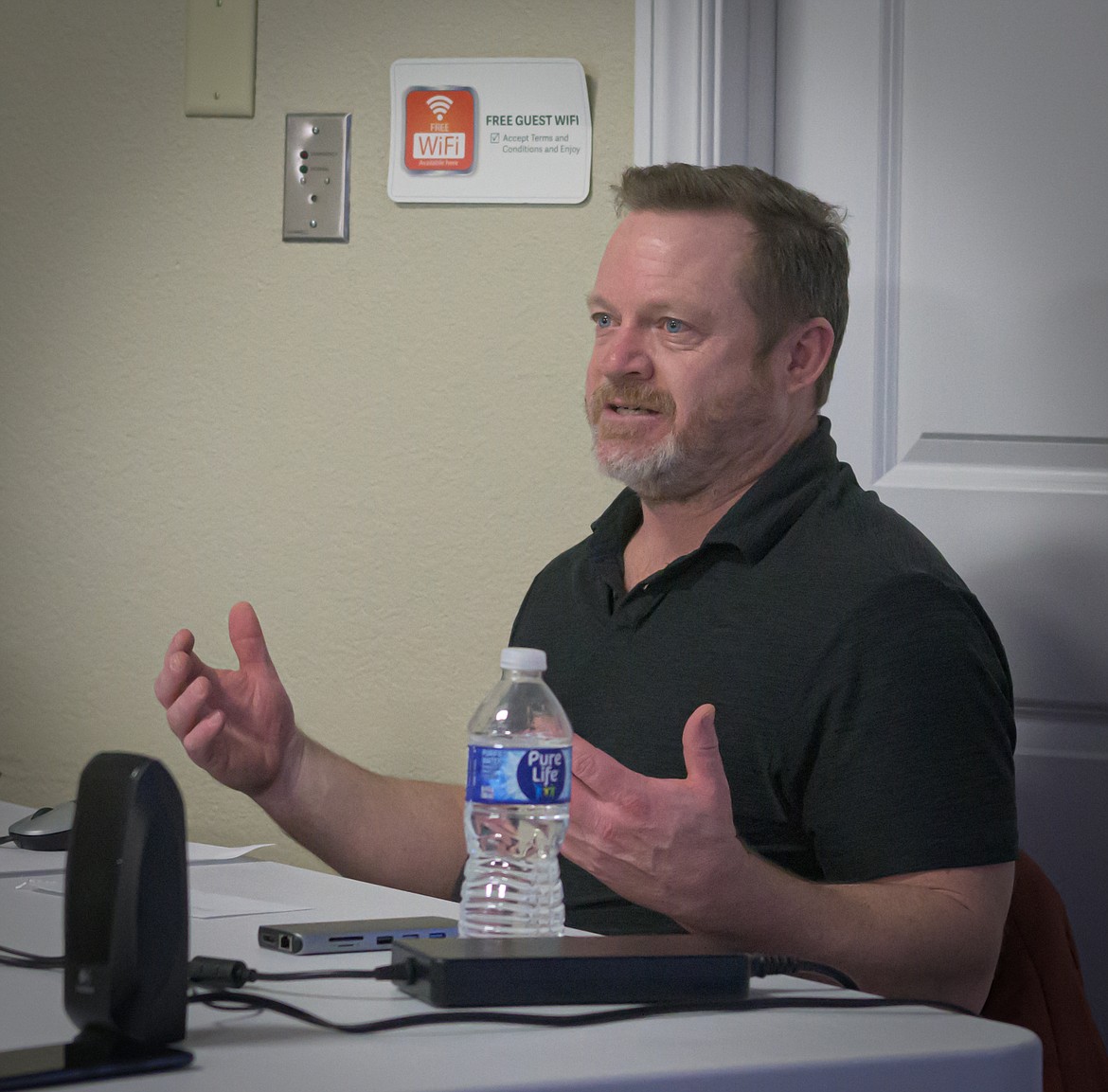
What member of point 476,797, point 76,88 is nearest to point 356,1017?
point 476,797

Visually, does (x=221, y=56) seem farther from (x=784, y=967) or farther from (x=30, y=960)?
(x=784, y=967)

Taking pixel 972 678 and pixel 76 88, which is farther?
pixel 76 88

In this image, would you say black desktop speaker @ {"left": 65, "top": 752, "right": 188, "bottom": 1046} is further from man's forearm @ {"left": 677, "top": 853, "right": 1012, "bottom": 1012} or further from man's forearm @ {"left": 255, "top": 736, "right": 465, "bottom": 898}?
man's forearm @ {"left": 255, "top": 736, "right": 465, "bottom": 898}

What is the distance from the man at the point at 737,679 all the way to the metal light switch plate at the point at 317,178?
0.44m

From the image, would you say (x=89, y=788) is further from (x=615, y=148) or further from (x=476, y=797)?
(x=615, y=148)

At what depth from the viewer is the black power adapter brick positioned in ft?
2.78

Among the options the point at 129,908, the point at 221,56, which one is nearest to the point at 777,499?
the point at 129,908

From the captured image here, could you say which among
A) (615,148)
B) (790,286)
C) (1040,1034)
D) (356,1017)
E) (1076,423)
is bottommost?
(1040,1034)

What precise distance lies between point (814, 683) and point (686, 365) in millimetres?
435

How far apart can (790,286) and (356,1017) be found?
42.2 inches

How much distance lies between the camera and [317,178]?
2.03 meters

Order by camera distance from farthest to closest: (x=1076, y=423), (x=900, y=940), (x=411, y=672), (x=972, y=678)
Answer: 1. (x=411, y=672)
2. (x=1076, y=423)
3. (x=972, y=678)
4. (x=900, y=940)

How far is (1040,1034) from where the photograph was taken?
1251mm

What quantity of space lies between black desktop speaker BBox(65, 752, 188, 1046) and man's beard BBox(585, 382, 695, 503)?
0.92 metres
